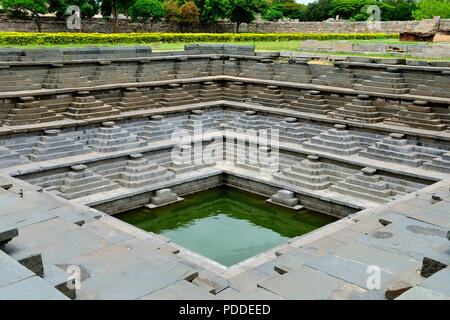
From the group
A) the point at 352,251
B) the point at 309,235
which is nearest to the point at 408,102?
the point at 309,235

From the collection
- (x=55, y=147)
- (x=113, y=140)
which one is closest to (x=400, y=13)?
(x=113, y=140)

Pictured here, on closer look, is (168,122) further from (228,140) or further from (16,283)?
(16,283)

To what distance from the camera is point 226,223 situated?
11656mm

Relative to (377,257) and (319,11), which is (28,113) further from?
(319,11)

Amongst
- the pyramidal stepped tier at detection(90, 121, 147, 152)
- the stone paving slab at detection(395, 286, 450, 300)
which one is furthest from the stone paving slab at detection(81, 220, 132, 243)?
the pyramidal stepped tier at detection(90, 121, 147, 152)

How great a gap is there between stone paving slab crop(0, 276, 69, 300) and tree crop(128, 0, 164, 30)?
30.5 metres

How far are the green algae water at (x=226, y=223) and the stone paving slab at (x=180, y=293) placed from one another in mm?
3879

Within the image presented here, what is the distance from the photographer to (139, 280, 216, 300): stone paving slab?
528cm

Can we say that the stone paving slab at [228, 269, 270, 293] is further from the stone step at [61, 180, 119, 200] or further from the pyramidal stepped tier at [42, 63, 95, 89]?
the pyramidal stepped tier at [42, 63, 95, 89]

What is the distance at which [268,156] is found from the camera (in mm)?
14938

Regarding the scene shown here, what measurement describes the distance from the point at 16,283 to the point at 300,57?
15951 mm

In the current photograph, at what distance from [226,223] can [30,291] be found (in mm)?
7460
